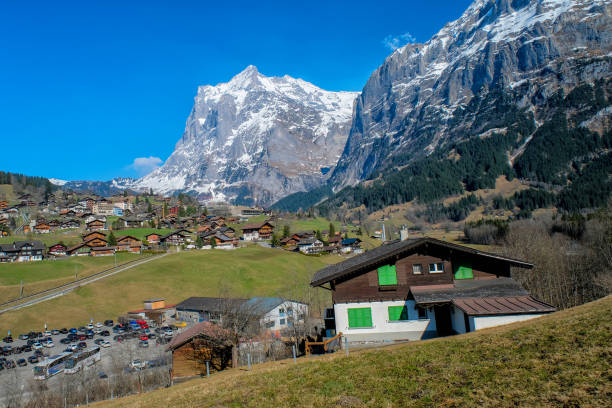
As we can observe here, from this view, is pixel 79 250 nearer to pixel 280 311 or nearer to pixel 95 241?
pixel 95 241

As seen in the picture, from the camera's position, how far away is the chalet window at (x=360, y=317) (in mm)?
31500

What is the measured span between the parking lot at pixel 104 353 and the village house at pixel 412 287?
28.7 m

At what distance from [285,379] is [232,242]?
15380 centimetres

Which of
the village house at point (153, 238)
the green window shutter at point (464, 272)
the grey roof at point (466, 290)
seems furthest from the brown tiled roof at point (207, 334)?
the village house at point (153, 238)

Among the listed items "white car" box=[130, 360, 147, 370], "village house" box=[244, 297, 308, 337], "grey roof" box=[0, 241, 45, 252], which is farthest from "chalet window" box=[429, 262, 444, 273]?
"grey roof" box=[0, 241, 45, 252]

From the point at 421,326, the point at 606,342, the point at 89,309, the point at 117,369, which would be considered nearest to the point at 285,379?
the point at 606,342

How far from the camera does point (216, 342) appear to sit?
35281 millimetres

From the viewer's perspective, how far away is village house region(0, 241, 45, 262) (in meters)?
126

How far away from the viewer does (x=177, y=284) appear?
10250 centimetres

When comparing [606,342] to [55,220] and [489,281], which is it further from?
[55,220]

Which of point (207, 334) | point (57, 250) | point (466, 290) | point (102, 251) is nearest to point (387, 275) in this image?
point (466, 290)

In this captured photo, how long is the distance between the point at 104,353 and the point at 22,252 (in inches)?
3567

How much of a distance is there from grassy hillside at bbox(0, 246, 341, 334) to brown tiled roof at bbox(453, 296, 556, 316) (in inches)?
2265

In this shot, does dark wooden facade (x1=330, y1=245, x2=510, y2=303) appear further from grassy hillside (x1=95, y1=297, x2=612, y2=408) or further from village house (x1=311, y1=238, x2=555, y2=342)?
grassy hillside (x1=95, y1=297, x2=612, y2=408)
